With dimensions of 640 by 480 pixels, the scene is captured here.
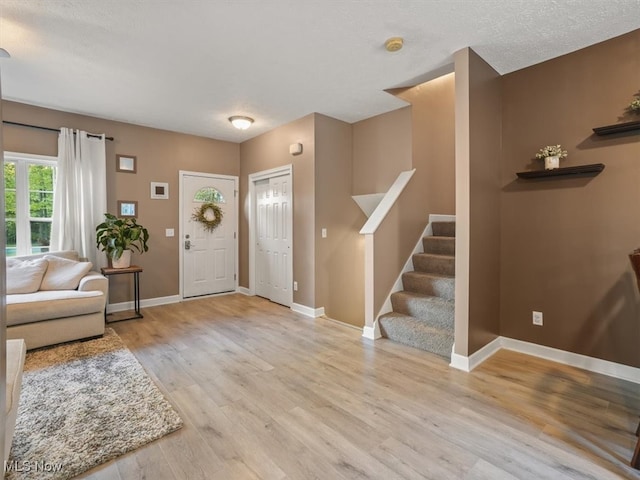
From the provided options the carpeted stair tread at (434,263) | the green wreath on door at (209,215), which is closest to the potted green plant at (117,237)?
the green wreath on door at (209,215)

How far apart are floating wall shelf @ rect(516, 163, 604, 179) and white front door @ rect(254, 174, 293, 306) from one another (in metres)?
2.92

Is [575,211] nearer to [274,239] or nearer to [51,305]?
[274,239]

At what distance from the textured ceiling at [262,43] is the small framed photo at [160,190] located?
4.17ft

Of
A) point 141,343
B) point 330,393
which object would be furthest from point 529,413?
point 141,343

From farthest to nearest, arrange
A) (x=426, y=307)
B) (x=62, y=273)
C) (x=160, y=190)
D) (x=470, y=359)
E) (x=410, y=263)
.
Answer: (x=160, y=190)
(x=410, y=263)
(x=62, y=273)
(x=426, y=307)
(x=470, y=359)

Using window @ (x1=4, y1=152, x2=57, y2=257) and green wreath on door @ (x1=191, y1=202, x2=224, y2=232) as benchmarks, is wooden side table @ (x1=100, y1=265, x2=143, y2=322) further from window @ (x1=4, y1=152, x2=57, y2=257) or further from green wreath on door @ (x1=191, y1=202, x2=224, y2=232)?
green wreath on door @ (x1=191, y1=202, x2=224, y2=232)

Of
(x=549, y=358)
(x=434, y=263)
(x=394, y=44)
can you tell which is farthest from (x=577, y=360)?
(x=394, y=44)

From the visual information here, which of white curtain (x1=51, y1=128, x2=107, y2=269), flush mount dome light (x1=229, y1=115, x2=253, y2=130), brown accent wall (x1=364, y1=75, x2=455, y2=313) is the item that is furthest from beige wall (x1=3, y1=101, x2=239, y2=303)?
brown accent wall (x1=364, y1=75, x2=455, y2=313)

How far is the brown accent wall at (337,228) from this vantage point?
14.2ft

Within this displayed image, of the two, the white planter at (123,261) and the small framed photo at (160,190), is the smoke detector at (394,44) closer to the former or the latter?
the small framed photo at (160,190)

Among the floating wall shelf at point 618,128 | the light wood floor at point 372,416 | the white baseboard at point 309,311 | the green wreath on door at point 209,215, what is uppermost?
the floating wall shelf at point 618,128

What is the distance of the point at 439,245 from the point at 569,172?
1504 mm

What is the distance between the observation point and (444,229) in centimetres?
407

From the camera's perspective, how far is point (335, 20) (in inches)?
90.7
